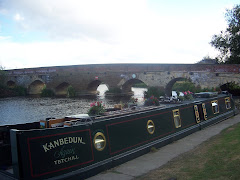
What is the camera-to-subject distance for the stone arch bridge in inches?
797

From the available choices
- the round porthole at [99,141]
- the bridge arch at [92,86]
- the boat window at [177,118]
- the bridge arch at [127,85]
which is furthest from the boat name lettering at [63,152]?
the bridge arch at [92,86]

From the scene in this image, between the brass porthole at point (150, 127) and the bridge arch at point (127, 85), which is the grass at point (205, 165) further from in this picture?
the bridge arch at point (127, 85)

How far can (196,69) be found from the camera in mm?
21109

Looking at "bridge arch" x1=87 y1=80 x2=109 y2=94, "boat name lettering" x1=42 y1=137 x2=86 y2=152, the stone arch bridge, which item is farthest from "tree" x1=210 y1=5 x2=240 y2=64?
"boat name lettering" x1=42 y1=137 x2=86 y2=152

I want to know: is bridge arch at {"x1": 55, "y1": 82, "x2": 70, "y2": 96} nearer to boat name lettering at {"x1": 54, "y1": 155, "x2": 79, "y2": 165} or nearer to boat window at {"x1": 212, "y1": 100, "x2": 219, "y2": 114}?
boat window at {"x1": 212, "y1": 100, "x2": 219, "y2": 114}

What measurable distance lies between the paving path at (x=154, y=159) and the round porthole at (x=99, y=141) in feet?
1.71

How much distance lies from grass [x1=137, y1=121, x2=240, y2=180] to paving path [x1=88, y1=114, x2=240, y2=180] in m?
0.28

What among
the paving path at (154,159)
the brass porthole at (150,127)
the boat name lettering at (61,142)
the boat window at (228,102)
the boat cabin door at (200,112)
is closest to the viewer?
the boat name lettering at (61,142)

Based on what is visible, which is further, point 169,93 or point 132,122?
point 169,93

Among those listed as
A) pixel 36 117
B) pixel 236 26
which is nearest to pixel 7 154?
pixel 36 117

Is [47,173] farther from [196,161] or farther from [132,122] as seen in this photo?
[196,161]

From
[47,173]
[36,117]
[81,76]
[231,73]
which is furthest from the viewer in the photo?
[81,76]

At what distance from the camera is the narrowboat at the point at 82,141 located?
4020mm

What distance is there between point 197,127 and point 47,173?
633 centimetres
